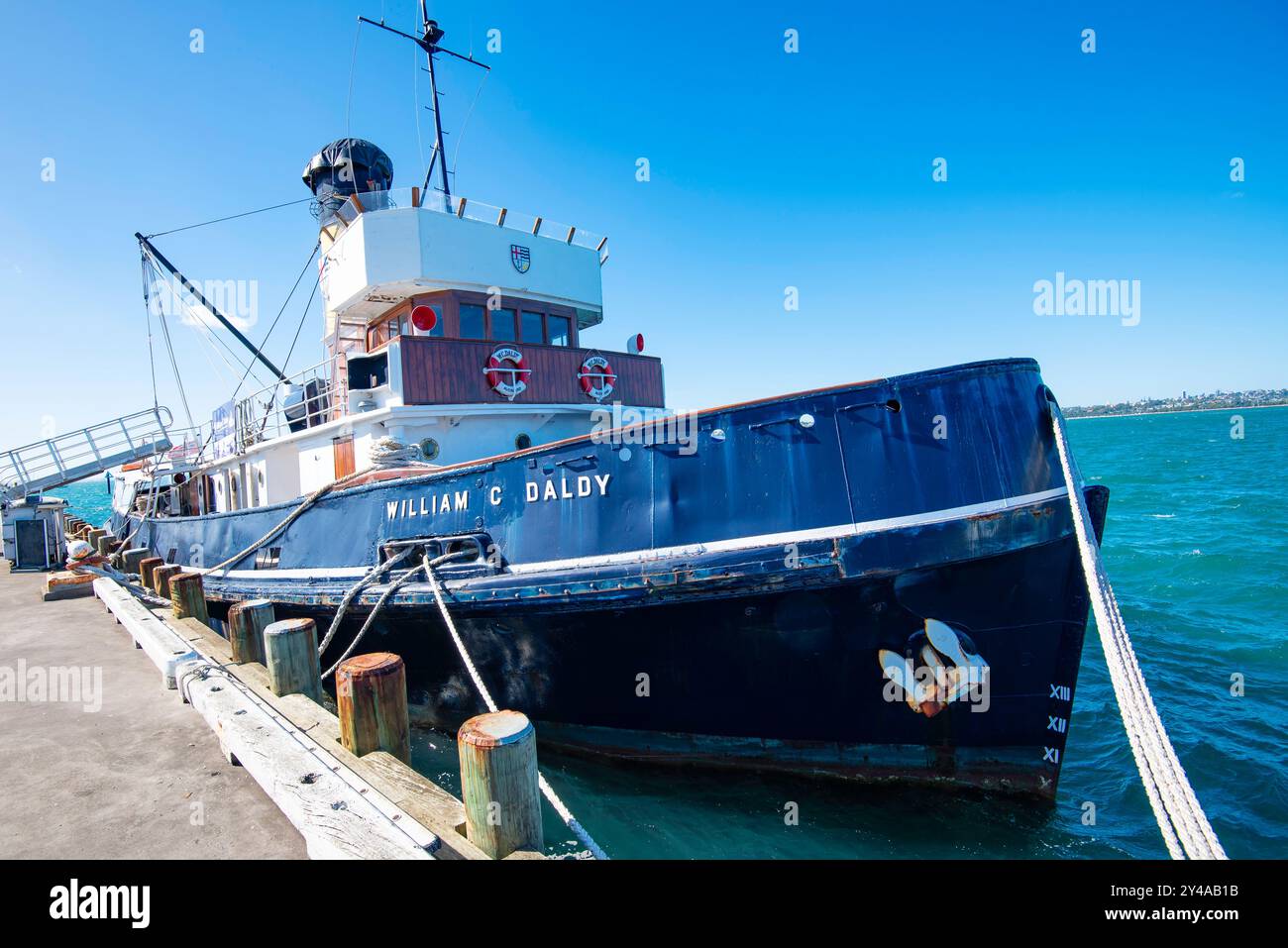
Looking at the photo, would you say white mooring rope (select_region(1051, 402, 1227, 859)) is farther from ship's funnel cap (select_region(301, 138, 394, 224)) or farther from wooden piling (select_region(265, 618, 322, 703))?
ship's funnel cap (select_region(301, 138, 394, 224))

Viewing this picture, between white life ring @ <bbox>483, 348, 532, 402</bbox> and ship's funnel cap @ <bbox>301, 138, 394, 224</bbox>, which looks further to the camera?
ship's funnel cap @ <bbox>301, 138, 394, 224</bbox>

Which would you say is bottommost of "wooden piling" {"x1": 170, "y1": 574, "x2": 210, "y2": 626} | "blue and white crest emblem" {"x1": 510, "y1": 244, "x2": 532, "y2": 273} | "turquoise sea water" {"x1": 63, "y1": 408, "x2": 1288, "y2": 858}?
"turquoise sea water" {"x1": 63, "y1": 408, "x2": 1288, "y2": 858}

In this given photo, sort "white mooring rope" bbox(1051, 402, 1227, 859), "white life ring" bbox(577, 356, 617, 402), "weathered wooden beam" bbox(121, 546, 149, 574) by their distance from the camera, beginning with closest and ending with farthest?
"white mooring rope" bbox(1051, 402, 1227, 859) < "white life ring" bbox(577, 356, 617, 402) < "weathered wooden beam" bbox(121, 546, 149, 574)

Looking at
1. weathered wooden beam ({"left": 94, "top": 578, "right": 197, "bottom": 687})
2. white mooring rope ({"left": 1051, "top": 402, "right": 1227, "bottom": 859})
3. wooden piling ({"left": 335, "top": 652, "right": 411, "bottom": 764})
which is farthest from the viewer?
weathered wooden beam ({"left": 94, "top": 578, "right": 197, "bottom": 687})

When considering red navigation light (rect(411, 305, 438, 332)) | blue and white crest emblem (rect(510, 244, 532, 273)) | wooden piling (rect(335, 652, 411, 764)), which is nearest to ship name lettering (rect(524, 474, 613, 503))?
wooden piling (rect(335, 652, 411, 764))

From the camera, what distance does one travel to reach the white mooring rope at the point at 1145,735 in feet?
9.37

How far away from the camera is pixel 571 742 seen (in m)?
5.73

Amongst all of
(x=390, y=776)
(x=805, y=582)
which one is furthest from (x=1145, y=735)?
(x=390, y=776)

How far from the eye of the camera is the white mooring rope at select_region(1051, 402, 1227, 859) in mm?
2857

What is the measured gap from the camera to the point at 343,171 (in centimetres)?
1243

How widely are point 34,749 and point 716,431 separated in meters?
5.43

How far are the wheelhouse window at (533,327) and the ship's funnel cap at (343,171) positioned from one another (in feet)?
17.9

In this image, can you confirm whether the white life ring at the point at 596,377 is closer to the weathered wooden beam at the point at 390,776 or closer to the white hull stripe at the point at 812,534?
the white hull stripe at the point at 812,534

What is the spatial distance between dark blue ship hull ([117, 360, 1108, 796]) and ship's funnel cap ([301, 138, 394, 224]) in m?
9.77
